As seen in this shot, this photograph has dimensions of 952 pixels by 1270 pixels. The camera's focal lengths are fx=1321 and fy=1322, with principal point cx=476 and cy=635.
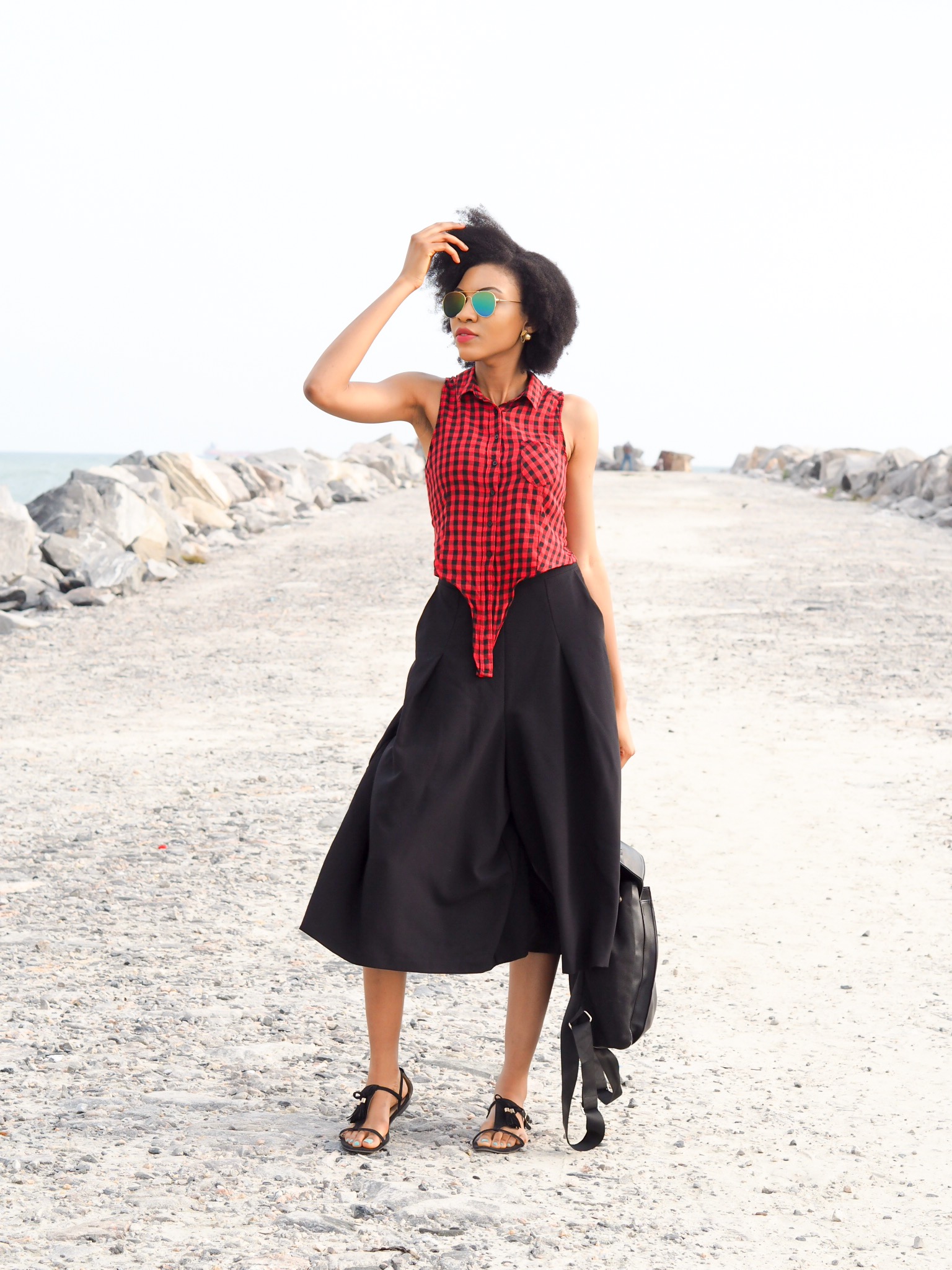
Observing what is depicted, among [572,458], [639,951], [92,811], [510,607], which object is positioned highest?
[572,458]

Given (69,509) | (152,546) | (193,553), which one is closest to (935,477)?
(193,553)

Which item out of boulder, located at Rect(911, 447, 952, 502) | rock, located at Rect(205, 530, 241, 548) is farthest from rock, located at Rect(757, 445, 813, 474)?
rock, located at Rect(205, 530, 241, 548)

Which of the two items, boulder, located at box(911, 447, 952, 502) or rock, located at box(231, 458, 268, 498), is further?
boulder, located at box(911, 447, 952, 502)

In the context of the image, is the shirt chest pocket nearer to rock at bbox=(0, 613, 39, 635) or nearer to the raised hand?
the raised hand

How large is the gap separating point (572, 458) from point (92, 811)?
3.69 m

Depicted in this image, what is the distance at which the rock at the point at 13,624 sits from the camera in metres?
10.8

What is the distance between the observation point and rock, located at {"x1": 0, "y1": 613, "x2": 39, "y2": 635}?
10.8 meters

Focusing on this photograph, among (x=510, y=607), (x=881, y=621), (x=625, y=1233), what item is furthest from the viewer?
(x=881, y=621)

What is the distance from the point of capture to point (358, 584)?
43.3 ft

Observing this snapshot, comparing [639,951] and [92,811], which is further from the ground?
[639,951]

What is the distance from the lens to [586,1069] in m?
2.95

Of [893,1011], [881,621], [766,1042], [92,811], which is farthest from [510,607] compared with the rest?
[881,621]

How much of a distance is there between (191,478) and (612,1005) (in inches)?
694

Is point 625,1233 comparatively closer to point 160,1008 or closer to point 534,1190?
point 534,1190
